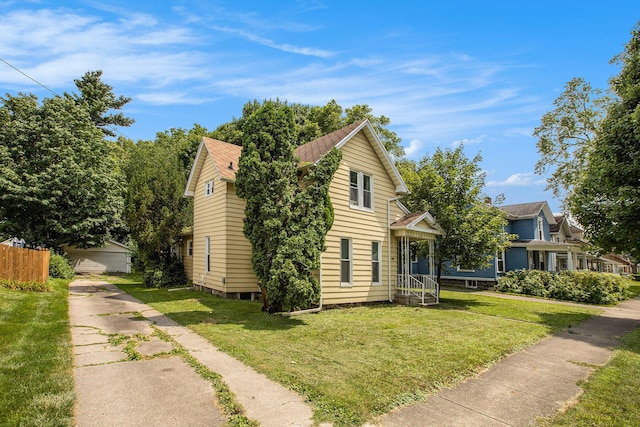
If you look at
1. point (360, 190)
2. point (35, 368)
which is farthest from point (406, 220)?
point (35, 368)

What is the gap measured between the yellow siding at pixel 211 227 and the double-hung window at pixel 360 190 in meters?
5.55

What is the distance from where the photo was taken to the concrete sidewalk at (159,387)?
4.26 meters

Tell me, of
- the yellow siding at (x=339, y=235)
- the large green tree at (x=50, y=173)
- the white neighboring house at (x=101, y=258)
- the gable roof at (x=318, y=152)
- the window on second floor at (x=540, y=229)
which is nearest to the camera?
the yellow siding at (x=339, y=235)

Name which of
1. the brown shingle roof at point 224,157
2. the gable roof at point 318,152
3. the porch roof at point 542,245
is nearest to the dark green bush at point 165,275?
the gable roof at point 318,152

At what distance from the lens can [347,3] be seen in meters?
9.87

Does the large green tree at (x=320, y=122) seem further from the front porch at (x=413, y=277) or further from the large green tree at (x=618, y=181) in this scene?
the large green tree at (x=618, y=181)

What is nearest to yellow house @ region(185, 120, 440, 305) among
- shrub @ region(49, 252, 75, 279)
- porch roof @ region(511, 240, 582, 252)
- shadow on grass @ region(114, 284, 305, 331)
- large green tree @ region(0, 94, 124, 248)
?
shadow on grass @ region(114, 284, 305, 331)

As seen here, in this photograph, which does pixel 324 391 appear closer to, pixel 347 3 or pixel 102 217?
pixel 347 3

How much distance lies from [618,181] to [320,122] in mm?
25227

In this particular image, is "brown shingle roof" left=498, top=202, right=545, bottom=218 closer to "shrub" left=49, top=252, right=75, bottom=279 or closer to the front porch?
the front porch

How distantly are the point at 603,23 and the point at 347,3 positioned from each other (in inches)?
320

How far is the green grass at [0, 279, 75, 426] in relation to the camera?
4.09 metres

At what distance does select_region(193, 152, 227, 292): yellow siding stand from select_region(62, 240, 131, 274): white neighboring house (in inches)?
637

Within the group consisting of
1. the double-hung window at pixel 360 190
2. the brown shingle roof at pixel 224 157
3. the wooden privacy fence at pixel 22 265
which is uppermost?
the brown shingle roof at pixel 224 157
